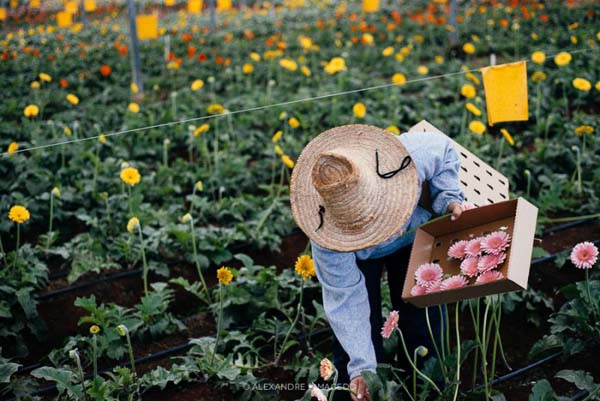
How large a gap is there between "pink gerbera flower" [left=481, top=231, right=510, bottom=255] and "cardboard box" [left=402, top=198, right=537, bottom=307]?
2 cm

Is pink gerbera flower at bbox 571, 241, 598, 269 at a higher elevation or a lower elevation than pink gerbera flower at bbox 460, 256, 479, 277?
lower

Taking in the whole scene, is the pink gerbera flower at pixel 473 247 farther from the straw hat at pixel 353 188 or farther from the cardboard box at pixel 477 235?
the straw hat at pixel 353 188

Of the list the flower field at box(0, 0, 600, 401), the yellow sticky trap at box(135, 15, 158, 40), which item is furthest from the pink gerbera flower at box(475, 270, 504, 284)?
the yellow sticky trap at box(135, 15, 158, 40)

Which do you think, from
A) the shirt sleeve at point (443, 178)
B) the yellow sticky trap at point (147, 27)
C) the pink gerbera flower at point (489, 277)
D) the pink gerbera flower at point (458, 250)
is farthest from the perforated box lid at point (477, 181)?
the yellow sticky trap at point (147, 27)

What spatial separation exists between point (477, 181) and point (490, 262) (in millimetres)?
810

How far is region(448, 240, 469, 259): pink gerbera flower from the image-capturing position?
219 centimetres

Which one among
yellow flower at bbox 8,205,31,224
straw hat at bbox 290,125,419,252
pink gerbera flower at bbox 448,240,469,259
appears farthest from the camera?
yellow flower at bbox 8,205,31,224

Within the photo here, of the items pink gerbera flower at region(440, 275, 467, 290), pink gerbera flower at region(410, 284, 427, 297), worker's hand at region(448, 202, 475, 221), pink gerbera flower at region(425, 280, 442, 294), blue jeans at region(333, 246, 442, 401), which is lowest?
blue jeans at region(333, 246, 442, 401)

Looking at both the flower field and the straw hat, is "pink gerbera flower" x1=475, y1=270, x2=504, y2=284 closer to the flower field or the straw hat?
the flower field

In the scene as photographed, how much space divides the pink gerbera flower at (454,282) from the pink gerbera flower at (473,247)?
0.11m

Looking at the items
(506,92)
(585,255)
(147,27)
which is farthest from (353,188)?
(147,27)

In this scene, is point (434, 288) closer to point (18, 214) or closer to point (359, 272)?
point (359, 272)

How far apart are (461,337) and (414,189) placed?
5.32ft

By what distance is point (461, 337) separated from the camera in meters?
3.46
